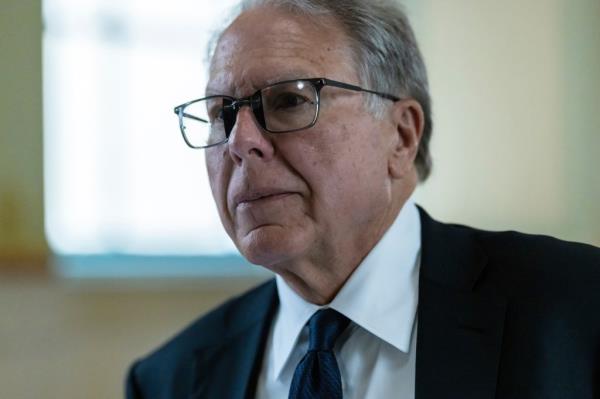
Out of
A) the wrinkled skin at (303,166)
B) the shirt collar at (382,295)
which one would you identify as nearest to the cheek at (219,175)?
the wrinkled skin at (303,166)

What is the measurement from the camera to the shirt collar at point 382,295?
1416 mm

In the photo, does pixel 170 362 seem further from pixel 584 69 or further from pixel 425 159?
pixel 584 69

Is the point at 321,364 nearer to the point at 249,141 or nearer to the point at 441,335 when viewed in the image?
the point at 441,335

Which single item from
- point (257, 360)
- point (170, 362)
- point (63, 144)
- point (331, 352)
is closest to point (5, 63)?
point (63, 144)

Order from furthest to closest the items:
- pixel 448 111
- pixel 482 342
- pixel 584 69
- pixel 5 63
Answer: pixel 448 111
pixel 584 69
pixel 5 63
pixel 482 342

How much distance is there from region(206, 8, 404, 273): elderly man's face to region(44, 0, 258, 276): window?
132 centimetres

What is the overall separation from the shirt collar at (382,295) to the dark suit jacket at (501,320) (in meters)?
0.04

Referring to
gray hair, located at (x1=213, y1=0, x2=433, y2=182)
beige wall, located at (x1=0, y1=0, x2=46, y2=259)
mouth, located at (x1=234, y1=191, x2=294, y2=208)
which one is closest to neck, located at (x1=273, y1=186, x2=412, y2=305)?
mouth, located at (x1=234, y1=191, x2=294, y2=208)

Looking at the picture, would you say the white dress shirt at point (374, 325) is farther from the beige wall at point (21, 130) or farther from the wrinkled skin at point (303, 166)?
the beige wall at point (21, 130)

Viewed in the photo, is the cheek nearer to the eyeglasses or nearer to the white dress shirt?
the eyeglasses

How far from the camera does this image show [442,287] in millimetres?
1409

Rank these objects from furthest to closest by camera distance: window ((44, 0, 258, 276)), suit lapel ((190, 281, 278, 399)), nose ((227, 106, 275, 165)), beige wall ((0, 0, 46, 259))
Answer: window ((44, 0, 258, 276)), beige wall ((0, 0, 46, 259)), suit lapel ((190, 281, 278, 399)), nose ((227, 106, 275, 165))

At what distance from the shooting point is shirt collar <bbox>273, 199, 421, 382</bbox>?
142cm

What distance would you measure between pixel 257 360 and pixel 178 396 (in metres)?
0.21
